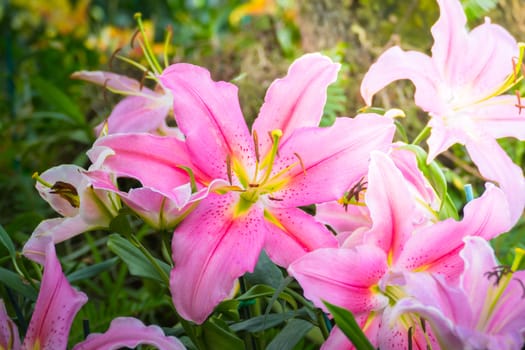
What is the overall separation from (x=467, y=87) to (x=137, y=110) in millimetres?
239

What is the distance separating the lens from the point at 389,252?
443 millimetres

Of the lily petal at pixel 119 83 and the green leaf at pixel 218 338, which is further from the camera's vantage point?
the lily petal at pixel 119 83

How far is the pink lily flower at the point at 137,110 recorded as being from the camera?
22.9 inches

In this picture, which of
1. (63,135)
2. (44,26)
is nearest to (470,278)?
(63,135)

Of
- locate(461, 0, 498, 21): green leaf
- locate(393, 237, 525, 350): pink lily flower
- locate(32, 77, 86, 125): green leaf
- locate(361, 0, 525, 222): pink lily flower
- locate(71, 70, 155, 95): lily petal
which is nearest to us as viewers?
locate(393, 237, 525, 350): pink lily flower

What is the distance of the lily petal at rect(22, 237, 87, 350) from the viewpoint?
457 millimetres

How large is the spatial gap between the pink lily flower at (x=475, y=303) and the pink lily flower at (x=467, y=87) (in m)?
0.07

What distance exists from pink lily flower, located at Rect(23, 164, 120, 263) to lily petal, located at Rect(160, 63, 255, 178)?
59 mm

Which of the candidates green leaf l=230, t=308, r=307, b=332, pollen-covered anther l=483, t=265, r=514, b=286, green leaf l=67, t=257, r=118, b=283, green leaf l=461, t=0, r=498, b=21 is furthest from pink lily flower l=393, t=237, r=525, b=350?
green leaf l=461, t=0, r=498, b=21

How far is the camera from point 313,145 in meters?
0.45

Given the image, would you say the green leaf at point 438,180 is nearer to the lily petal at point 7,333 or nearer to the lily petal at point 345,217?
the lily petal at point 345,217

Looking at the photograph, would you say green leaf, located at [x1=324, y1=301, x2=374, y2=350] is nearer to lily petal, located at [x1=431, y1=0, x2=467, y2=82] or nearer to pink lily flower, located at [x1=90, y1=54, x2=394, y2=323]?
pink lily flower, located at [x1=90, y1=54, x2=394, y2=323]

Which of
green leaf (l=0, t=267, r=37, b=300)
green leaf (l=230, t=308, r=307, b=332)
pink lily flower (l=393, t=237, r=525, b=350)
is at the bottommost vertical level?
green leaf (l=230, t=308, r=307, b=332)

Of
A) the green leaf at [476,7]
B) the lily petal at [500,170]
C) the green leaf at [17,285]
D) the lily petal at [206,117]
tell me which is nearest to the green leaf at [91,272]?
the green leaf at [17,285]
